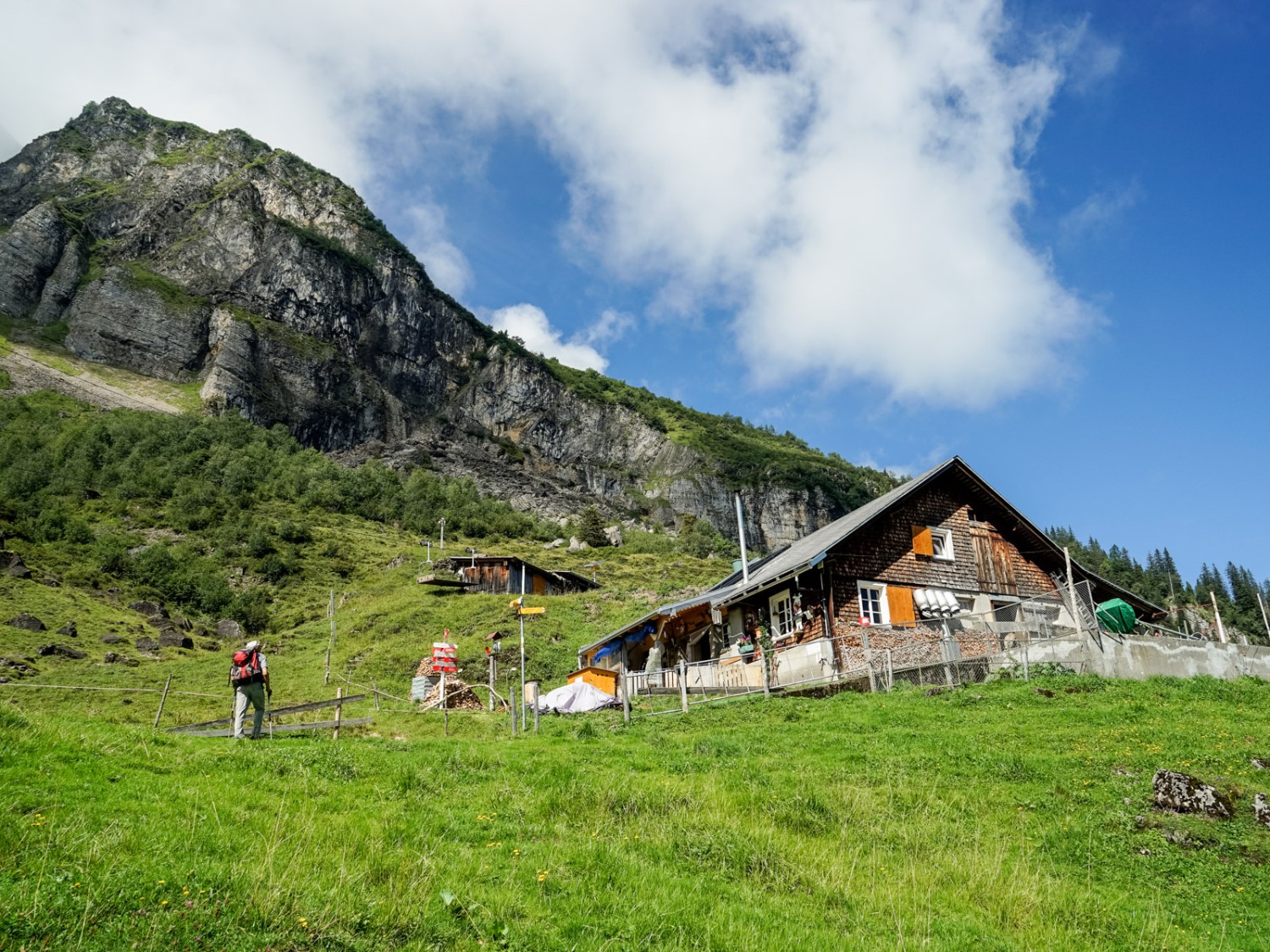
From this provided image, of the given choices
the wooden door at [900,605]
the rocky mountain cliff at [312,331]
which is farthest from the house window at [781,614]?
the rocky mountain cliff at [312,331]

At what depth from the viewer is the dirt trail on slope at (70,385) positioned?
118688mm

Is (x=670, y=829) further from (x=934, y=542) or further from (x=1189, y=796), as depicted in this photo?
(x=934, y=542)

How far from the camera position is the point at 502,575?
216ft

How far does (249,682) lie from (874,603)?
20018 millimetres

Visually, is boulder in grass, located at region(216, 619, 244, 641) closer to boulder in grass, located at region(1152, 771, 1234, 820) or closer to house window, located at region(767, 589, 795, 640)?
house window, located at region(767, 589, 795, 640)

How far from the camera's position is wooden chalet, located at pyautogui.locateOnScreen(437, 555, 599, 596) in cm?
6450

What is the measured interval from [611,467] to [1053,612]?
150m

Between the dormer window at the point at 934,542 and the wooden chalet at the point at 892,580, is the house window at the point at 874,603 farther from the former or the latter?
the dormer window at the point at 934,542

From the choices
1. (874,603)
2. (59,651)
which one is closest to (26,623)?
(59,651)

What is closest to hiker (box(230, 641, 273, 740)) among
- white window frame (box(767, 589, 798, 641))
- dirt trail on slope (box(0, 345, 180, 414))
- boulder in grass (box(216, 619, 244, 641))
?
white window frame (box(767, 589, 798, 641))

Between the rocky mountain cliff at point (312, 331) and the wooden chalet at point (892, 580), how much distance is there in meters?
108

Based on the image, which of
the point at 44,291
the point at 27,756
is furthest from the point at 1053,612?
the point at 44,291

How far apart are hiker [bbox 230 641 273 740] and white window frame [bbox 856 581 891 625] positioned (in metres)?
18.8

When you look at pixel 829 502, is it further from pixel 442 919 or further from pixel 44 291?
pixel 442 919
